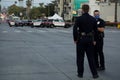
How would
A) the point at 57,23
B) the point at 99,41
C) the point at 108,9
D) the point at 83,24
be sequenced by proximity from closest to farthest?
the point at 83,24 < the point at 99,41 < the point at 57,23 < the point at 108,9

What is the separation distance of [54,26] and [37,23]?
5686 millimetres

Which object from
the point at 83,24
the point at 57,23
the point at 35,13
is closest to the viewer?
the point at 83,24

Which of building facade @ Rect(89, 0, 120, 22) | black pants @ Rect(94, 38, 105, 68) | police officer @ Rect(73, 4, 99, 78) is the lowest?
building facade @ Rect(89, 0, 120, 22)

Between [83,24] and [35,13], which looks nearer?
[83,24]

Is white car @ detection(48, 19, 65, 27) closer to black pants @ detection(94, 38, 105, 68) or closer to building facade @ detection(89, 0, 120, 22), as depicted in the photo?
building facade @ detection(89, 0, 120, 22)

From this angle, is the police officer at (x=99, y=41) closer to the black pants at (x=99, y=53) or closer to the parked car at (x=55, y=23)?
the black pants at (x=99, y=53)

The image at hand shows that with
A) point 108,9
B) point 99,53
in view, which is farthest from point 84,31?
point 108,9

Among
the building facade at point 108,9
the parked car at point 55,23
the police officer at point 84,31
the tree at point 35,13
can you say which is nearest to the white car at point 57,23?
the parked car at point 55,23

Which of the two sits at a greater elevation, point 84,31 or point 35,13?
point 84,31

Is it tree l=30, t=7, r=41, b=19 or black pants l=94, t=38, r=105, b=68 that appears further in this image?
tree l=30, t=7, r=41, b=19

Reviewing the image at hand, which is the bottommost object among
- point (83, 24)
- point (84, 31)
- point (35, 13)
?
point (35, 13)

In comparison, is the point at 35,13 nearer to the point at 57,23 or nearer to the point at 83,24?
the point at 57,23

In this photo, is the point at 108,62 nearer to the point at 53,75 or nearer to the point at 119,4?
the point at 53,75

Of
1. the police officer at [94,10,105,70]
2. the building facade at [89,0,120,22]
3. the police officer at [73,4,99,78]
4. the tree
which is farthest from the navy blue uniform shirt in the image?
the tree
